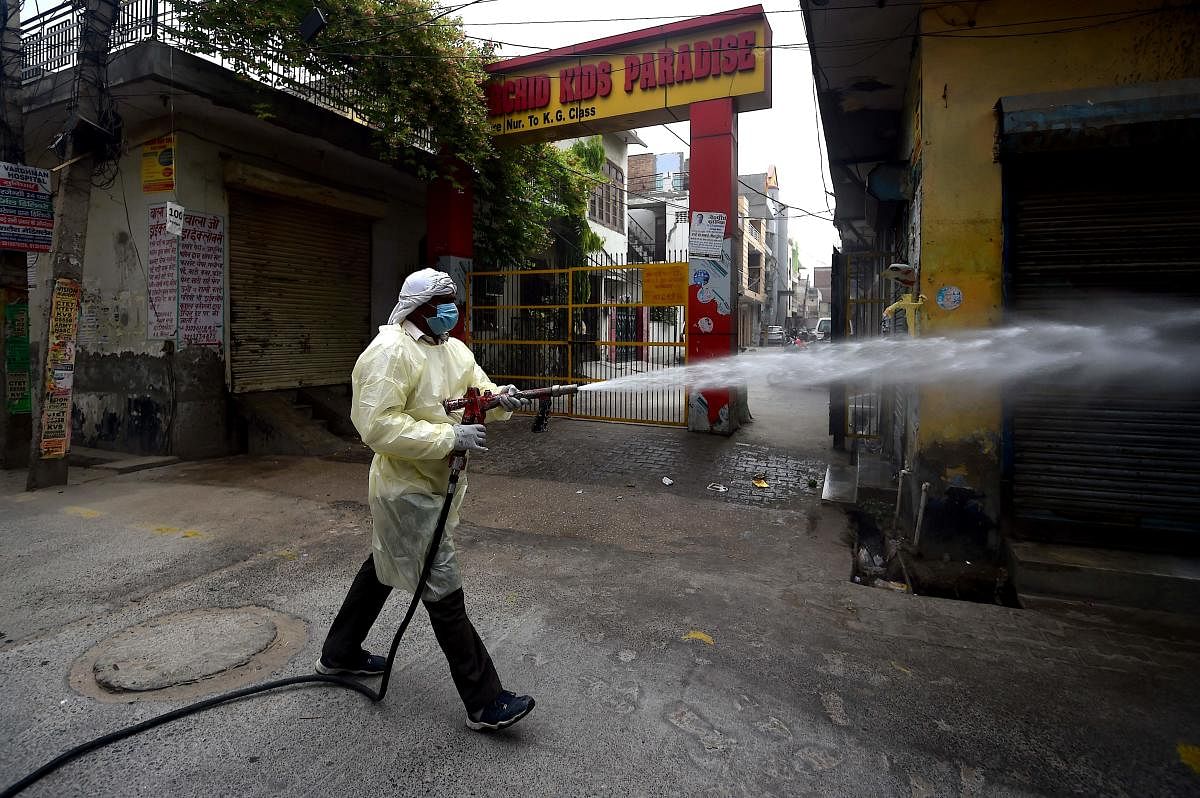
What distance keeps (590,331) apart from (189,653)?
8.49m

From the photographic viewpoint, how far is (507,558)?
4.83m

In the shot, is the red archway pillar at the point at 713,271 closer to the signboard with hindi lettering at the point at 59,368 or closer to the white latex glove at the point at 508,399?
the white latex glove at the point at 508,399

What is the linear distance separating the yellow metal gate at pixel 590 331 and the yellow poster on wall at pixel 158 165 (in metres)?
5.01

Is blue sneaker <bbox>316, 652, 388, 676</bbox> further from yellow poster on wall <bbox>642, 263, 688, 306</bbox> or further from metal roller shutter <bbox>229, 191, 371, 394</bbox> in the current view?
yellow poster on wall <bbox>642, 263, 688, 306</bbox>

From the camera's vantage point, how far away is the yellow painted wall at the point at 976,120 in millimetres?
4672

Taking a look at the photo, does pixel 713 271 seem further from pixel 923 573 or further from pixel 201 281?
pixel 201 281

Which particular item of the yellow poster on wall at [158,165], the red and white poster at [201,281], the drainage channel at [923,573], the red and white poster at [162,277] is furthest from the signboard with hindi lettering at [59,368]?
the drainage channel at [923,573]

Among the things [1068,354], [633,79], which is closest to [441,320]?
[1068,354]

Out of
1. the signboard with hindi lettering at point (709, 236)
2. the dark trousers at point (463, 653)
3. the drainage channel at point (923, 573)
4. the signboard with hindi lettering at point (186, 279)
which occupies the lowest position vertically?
the drainage channel at point (923, 573)

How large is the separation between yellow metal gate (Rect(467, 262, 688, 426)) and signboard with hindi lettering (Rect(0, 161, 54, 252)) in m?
6.23

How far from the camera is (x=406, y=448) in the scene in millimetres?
2561

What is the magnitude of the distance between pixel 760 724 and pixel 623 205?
2404cm

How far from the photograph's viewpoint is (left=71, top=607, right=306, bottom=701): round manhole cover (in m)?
3.00

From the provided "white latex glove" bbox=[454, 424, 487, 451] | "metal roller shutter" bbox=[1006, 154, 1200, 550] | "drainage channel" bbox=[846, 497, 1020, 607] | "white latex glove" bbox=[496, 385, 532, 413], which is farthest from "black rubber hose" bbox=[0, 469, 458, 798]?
"metal roller shutter" bbox=[1006, 154, 1200, 550]
